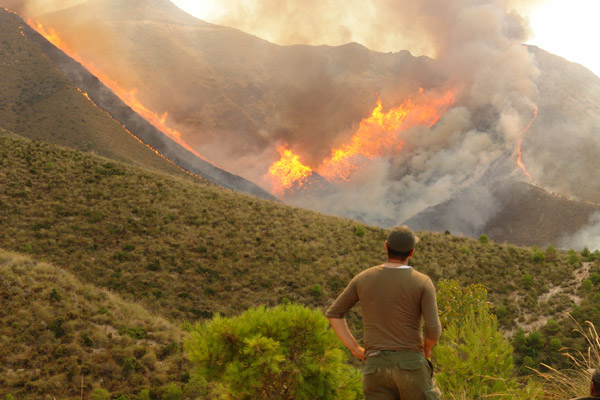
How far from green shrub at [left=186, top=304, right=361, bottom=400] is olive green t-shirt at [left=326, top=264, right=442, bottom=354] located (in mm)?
2110

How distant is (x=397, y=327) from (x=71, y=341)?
14.0 m

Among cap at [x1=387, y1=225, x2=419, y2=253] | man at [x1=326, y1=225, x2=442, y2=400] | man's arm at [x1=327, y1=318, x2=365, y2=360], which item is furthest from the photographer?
man's arm at [x1=327, y1=318, x2=365, y2=360]

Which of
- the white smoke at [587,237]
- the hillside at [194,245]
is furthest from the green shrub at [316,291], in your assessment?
the white smoke at [587,237]

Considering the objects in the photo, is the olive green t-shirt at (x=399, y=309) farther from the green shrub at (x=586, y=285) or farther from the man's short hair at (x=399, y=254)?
the green shrub at (x=586, y=285)

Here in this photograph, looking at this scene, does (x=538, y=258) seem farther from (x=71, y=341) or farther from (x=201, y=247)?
(x=71, y=341)

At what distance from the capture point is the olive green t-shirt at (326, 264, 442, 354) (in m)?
4.27

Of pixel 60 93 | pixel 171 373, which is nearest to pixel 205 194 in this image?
pixel 171 373

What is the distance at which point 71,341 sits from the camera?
1460 cm

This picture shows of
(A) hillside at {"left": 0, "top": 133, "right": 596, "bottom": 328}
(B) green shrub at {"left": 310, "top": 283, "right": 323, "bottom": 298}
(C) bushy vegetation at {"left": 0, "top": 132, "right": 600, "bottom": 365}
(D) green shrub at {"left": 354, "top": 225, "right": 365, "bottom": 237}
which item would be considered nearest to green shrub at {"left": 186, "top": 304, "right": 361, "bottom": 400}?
(C) bushy vegetation at {"left": 0, "top": 132, "right": 600, "bottom": 365}

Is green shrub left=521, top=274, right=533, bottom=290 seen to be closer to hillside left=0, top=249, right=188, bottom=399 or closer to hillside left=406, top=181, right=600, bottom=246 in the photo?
hillside left=0, top=249, right=188, bottom=399

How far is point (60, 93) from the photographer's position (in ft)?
248

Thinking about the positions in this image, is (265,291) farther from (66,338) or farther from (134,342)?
(66,338)

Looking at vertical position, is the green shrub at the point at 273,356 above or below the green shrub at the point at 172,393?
above

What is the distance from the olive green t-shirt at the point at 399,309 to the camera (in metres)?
4.27
